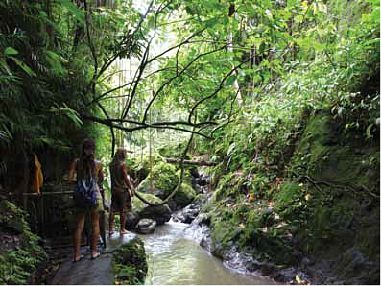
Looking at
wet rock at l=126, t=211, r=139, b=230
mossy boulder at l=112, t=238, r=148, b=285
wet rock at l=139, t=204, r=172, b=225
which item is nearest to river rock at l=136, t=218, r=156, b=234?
wet rock at l=126, t=211, r=139, b=230

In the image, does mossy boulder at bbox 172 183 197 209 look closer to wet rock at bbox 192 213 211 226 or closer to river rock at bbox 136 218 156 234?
river rock at bbox 136 218 156 234

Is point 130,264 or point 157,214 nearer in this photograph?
point 130,264

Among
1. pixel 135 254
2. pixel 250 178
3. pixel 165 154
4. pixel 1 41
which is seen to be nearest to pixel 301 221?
pixel 250 178

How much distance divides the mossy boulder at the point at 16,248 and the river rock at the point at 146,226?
404 centimetres

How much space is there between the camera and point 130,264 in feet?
16.5

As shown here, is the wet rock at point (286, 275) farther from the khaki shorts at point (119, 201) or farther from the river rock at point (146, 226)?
the river rock at point (146, 226)

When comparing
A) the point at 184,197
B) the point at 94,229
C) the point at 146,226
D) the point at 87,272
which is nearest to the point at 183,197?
the point at 184,197

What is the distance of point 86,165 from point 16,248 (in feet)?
3.98

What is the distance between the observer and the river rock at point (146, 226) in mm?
8877

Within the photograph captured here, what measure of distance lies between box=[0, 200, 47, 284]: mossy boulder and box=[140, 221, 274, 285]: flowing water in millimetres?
1534

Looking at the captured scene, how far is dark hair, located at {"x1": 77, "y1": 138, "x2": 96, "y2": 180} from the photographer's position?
4.45m

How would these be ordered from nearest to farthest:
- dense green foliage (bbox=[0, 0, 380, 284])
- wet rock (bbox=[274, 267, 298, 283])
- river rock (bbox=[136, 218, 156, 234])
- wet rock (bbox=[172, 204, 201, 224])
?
dense green foliage (bbox=[0, 0, 380, 284]) → wet rock (bbox=[274, 267, 298, 283]) → river rock (bbox=[136, 218, 156, 234]) → wet rock (bbox=[172, 204, 201, 224])

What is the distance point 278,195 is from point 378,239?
2068 millimetres

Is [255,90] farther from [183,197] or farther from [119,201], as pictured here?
[183,197]
